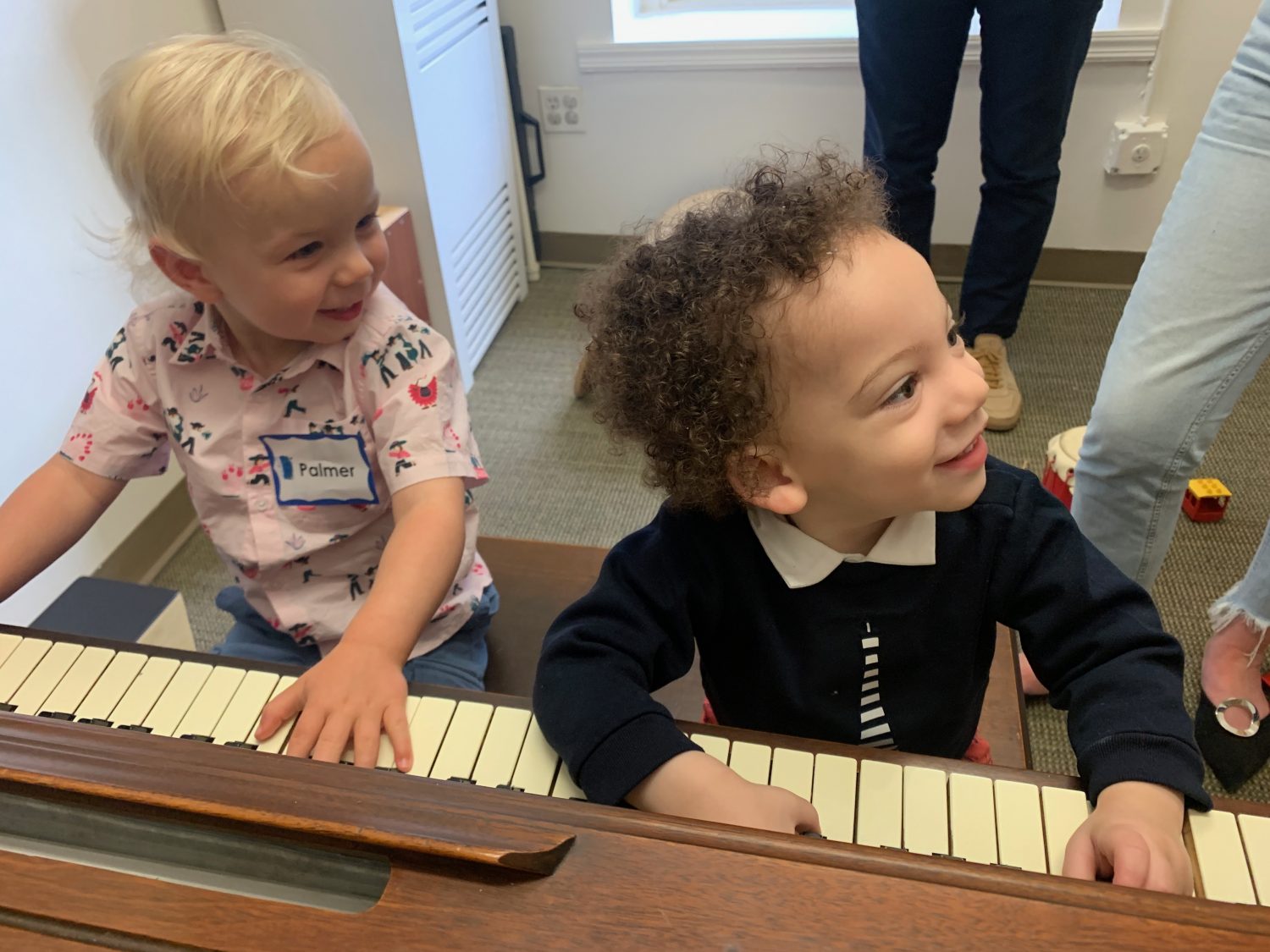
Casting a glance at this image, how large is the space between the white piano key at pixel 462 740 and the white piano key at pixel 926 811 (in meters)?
0.31

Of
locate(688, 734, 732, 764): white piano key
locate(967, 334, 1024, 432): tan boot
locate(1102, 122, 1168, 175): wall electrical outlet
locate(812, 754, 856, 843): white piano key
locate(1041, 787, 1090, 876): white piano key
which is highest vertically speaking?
locate(812, 754, 856, 843): white piano key

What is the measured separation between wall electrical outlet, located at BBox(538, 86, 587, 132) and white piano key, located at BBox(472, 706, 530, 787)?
7.77 ft

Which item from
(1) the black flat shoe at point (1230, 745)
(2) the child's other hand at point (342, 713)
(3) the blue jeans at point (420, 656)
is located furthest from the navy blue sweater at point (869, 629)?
(1) the black flat shoe at point (1230, 745)

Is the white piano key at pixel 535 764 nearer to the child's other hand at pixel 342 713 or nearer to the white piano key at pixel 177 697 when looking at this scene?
the child's other hand at pixel 342 713

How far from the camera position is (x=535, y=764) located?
0.71 metres

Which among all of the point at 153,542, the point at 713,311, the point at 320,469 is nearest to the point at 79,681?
the point at 320,469

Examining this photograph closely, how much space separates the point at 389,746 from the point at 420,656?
0.40 metres

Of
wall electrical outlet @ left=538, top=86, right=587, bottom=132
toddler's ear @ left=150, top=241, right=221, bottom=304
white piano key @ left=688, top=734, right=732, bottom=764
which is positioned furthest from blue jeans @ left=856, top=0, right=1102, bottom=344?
white piano key @ left=688, top=734, right=732, bottom=764

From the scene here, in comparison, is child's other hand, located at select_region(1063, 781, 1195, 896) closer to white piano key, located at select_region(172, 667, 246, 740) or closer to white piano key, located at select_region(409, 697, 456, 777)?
white piano key, located at select_region(409, 697, 456, 777)

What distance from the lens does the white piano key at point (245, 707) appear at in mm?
753

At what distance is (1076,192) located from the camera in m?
2.62

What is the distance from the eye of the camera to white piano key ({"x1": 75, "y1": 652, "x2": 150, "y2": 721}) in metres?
0.79

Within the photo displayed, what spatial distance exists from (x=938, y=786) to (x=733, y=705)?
0.99 feet

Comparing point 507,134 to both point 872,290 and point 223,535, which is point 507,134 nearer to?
point 223,535
